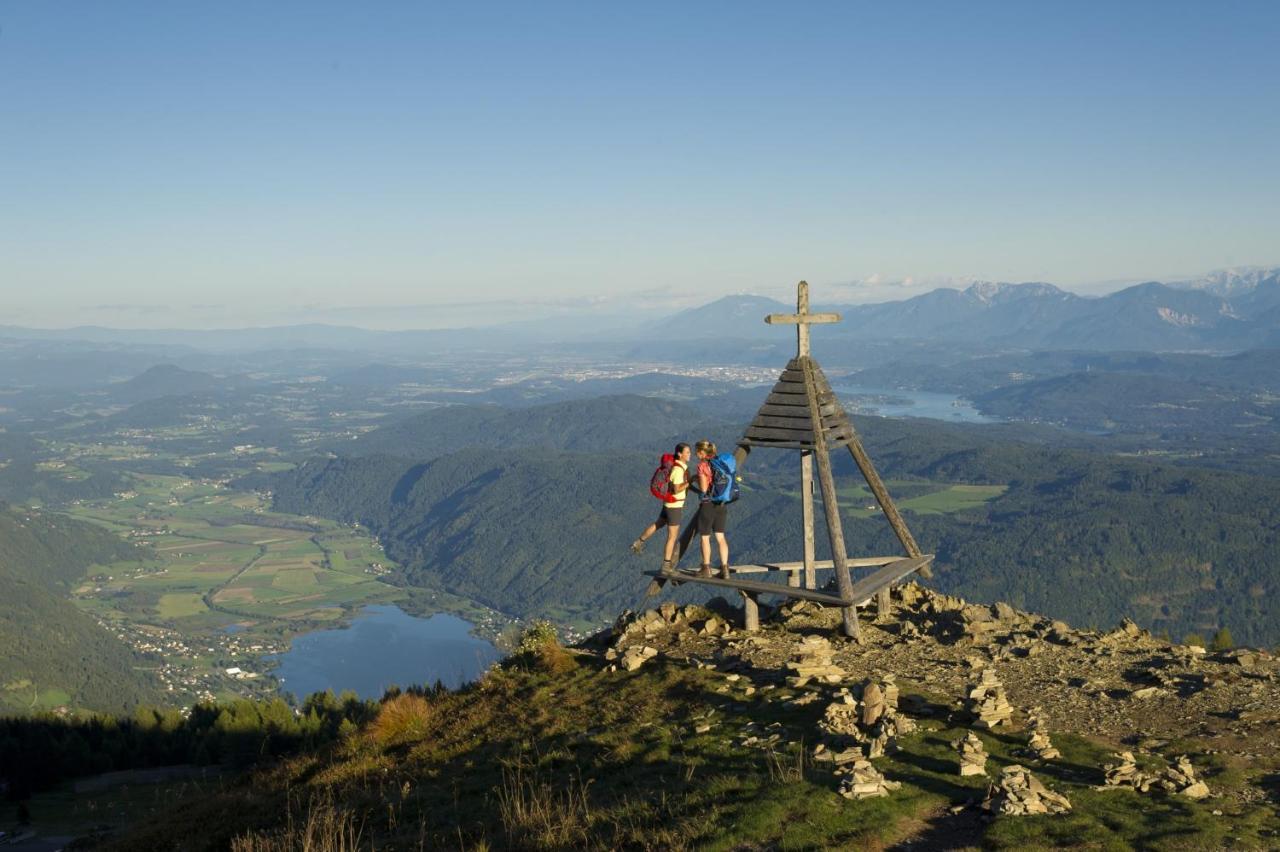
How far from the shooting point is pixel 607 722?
16.9 m

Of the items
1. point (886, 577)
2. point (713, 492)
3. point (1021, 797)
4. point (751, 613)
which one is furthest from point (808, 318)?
point (1021, 797)

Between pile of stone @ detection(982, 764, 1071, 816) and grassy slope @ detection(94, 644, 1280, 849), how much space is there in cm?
16

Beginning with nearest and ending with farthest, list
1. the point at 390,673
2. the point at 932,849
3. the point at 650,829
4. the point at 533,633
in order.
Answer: the point at 932,849
the point at 650,829
the point at 533,633
the point at 390,673

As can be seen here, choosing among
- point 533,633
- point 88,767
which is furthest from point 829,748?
point 88,767

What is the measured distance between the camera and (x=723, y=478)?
70.7 ft

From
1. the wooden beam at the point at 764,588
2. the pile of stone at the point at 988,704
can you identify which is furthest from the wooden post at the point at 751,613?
the pile of stone at the point at 988,704

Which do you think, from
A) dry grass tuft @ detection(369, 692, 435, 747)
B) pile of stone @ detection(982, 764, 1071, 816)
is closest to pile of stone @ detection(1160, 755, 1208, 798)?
pile of stone @ detection(982, 764, 1071, 816)

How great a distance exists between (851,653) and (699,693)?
4.12m

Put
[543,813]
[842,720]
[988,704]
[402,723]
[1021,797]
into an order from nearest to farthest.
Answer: [1021,797] < [543,813] < [842,720] < [988,704] < [402,723]

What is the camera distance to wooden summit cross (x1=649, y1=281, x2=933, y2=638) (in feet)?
68.2

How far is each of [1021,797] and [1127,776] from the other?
6.57 feet

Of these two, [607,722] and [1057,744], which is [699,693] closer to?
[607,722]

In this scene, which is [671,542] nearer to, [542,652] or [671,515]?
[671,515]

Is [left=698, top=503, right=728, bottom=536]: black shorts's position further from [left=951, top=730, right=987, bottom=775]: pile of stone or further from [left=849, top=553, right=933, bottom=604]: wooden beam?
[left=951, top=730, right=987, bottom=775]: pile of stone
